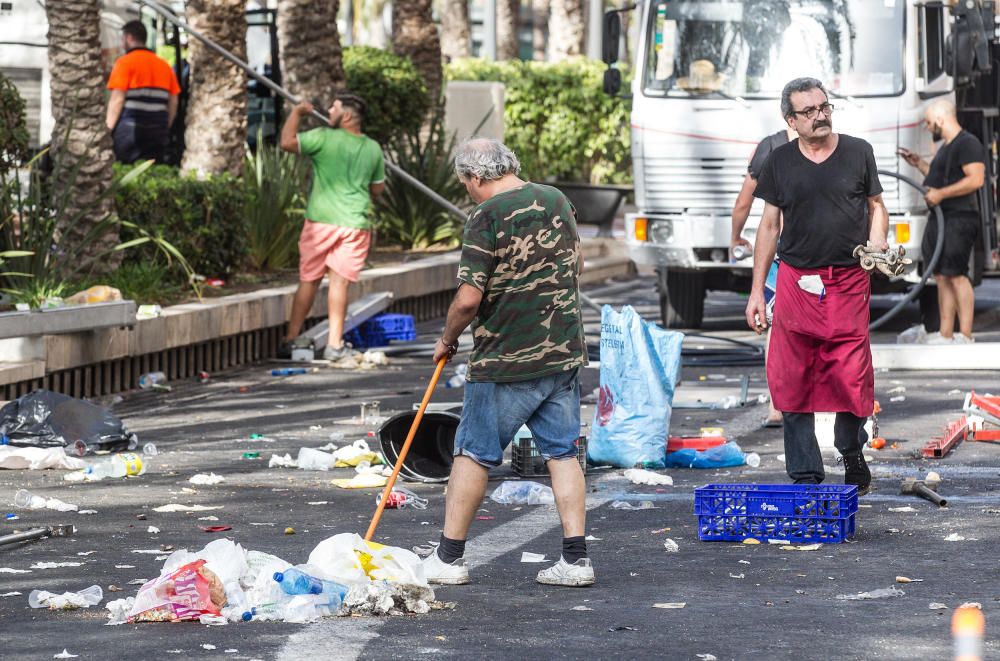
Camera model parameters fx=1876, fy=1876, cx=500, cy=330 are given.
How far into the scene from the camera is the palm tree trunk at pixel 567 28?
32.5 metres

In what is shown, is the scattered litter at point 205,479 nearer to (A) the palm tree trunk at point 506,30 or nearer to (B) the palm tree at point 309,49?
(B) the palm tree at point 309,49

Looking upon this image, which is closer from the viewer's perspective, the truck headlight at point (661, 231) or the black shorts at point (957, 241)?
the black shorts at point (957, 241)

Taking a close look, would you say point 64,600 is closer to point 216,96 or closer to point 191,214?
point 191,214

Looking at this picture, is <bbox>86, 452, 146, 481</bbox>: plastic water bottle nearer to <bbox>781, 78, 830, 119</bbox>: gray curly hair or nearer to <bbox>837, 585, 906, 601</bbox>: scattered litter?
<bbox>781, 78, 830, 119</bbox>: gray curly hair

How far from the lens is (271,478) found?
29.9ft

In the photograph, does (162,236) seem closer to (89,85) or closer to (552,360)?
(89,85)

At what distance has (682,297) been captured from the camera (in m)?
16.2

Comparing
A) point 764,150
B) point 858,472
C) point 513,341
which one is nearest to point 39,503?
point 513,341

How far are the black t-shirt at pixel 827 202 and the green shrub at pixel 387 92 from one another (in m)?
12.2

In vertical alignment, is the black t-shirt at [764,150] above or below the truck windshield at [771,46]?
below

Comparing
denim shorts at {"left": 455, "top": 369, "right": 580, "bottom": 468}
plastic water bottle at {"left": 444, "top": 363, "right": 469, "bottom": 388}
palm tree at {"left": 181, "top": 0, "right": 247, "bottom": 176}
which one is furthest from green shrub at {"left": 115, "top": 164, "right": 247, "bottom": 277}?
denim shorts at {"left": 455, "top": 369, "right": 580, "bottom": 468}

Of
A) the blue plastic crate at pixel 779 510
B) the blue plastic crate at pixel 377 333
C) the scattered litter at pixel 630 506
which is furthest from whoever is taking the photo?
the blue plastic crate at pixel 377 333

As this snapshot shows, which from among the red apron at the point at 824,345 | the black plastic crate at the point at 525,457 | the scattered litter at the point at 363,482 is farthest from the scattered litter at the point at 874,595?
the scattered litter at the point at 363,482

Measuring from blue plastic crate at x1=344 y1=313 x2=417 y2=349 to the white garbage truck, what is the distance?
7.01 ft
